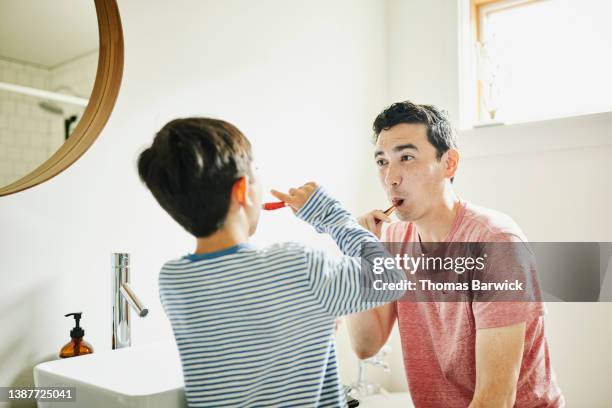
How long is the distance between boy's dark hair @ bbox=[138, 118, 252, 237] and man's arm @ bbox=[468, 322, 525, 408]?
59 centimetres

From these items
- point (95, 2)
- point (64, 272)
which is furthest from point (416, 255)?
point (95, 2)

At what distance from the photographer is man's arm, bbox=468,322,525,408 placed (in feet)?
3.38

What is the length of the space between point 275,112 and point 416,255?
57 cm

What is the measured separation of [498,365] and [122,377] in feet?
2.20

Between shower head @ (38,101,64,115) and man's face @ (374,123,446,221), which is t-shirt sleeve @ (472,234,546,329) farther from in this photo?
shower head @ (38,101,64,115)

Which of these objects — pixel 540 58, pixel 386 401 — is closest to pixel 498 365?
pixel 386 401

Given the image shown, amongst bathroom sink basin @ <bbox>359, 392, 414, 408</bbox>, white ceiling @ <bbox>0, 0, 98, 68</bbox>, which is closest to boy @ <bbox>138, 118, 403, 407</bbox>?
white ceiling @ <bbox>0, 0, 98, 68</bbox>

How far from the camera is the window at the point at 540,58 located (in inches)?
69.1

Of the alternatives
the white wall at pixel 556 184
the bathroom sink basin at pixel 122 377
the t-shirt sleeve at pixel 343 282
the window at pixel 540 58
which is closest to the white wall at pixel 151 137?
the bathroom sink basin at pixel 122 377

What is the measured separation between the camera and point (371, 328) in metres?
1.35

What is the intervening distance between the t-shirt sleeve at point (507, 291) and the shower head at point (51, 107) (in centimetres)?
89

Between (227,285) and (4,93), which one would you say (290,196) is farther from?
(4,93)

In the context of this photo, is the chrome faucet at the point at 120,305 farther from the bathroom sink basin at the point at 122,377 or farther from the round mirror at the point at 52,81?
the round mirror at the point at 52,81

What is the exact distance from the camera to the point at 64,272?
1.08m
